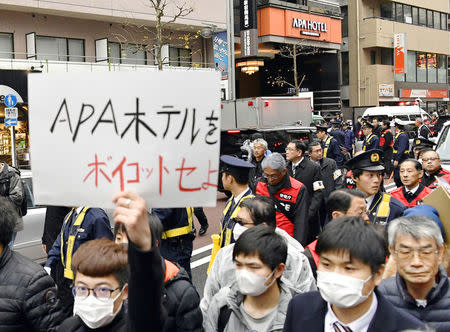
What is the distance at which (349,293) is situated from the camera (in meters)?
2.43

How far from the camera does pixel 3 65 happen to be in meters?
22.2

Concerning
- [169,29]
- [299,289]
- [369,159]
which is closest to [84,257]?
[299,289]

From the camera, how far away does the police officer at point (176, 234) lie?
546 centimetres

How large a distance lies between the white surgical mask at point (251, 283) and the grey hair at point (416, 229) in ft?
2.39

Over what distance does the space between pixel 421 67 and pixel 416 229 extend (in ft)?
167

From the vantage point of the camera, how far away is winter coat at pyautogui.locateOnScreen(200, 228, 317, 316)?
137 inches

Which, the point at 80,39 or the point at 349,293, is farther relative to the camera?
the point at 80,39

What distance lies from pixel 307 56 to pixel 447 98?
1706 cm

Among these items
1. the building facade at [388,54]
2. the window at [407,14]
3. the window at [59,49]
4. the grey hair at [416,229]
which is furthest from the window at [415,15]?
the grey hair at [416,229]

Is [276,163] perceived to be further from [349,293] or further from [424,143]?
[424,143]

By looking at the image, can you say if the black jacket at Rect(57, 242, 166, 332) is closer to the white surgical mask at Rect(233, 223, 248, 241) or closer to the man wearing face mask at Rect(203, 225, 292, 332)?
the man wearing face mask at Rect(203, 225, 292, 332)

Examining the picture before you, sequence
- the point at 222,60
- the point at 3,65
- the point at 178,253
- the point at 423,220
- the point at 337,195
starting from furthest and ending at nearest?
1. the point at 222,60
2. the point at 3,65
3. the point at 178,253
4. the point at 337,195
5. the point at 423,220

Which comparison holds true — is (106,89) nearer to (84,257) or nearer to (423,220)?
(84,257)

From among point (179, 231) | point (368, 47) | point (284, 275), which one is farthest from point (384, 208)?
point (368, 47)
